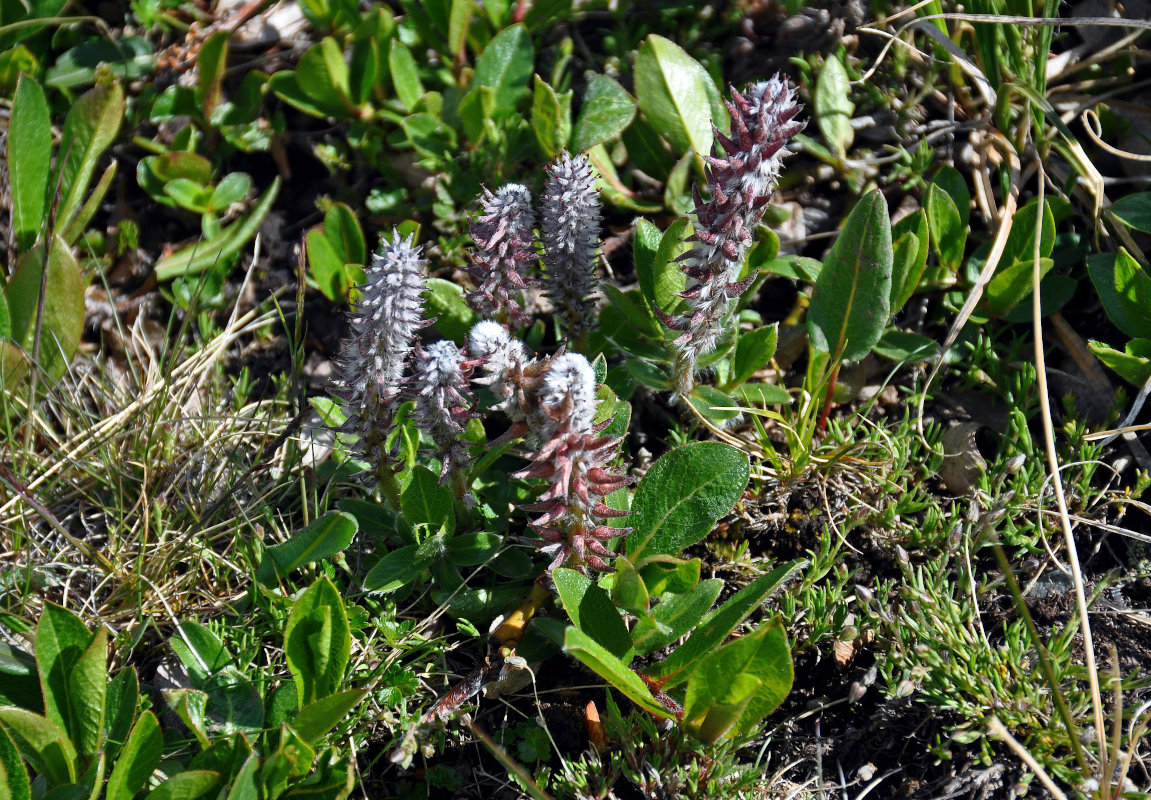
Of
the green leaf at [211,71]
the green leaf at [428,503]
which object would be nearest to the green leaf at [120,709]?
the green leaf at [428,503]

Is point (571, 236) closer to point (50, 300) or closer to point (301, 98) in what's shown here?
point (301, 98)

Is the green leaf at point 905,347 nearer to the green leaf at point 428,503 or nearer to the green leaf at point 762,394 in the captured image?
the green leaf at point 762,394

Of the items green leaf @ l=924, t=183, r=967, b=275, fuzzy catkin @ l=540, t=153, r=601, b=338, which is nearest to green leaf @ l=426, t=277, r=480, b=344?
fuzzy catkin @ l=540, t=153, r=601, b=338

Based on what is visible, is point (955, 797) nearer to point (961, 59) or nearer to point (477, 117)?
point (961, 59)

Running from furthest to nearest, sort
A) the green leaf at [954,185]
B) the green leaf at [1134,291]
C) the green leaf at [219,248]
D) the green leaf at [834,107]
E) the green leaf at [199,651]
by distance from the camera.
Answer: the green leaf at [219,248] → the green leaf at [834,107] → the green leaf at [954,185] → the green leaf at [1134,291] → the green leaf at [199,651]

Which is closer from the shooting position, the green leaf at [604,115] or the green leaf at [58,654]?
the green leaf at [58,654]

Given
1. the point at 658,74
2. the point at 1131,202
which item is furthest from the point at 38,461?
the point at 1131,202
